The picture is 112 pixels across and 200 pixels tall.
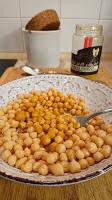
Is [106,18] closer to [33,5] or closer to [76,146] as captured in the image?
[33,5]

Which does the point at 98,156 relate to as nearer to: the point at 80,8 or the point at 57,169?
the point at 57,169

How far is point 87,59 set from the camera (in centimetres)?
69

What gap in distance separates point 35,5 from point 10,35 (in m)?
0.18

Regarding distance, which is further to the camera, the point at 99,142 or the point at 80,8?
the point at 80,8

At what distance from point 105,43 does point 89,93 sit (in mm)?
491

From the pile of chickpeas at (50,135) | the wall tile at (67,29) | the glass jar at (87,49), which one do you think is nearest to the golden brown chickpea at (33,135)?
the pile of chickpeas at (50,135)

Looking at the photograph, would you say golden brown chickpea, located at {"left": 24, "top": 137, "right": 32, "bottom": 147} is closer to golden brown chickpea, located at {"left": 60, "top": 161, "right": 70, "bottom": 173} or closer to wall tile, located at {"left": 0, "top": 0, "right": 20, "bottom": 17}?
golden brown chickpea, located at {"left": 60, "top": 161, "right": 70, "bottom": 173}

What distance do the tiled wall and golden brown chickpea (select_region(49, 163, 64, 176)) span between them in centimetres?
74

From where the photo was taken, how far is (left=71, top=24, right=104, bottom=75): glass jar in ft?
2.25

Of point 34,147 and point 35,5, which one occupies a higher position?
point 35,5

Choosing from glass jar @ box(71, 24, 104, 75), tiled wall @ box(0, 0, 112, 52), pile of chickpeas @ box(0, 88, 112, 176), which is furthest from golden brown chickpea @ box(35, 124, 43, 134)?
tiled wall @ box(0, 0, 112, 52)

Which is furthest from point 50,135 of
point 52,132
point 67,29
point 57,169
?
point 67,29

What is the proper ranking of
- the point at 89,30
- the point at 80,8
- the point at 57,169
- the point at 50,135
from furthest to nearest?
the point at 80,8 → the point at 89,30 → the point at 50,135 → the point at 57,169

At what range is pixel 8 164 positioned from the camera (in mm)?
359
